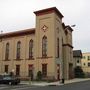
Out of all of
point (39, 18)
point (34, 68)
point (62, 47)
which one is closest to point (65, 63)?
point (62, 47)

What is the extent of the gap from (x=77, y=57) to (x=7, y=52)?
41.2 meters

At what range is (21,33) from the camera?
60.9 m

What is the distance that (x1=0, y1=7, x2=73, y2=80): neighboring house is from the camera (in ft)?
175

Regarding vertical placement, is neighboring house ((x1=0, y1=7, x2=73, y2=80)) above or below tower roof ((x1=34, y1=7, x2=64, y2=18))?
below

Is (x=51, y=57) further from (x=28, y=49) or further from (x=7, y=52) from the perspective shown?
(x=7, y=52)

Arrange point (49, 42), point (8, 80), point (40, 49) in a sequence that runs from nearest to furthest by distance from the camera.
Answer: point (8, 80) → point (49, 42) → point (40, 49)

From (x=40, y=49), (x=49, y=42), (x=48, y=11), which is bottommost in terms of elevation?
(x=40, y=49)

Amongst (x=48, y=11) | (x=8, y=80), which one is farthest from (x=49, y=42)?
(x=8, y=80)

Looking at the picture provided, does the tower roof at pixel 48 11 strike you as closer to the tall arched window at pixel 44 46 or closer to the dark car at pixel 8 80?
the tall arched window at pixel 44 46

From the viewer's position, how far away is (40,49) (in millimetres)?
55188

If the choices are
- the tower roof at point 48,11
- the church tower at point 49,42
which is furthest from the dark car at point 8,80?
the tower roof at point 48,11

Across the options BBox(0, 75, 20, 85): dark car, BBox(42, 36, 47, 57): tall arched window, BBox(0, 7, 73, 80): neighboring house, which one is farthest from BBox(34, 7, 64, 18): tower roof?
BBox(0, 75, 20, 85): dark car

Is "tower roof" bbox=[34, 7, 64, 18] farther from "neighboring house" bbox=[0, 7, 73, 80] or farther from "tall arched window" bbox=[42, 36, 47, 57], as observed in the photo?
"tall arched window" bbox=[42, 36, 47, 57]

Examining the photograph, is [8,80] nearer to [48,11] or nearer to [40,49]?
[40,49]
